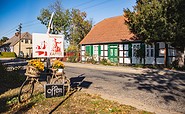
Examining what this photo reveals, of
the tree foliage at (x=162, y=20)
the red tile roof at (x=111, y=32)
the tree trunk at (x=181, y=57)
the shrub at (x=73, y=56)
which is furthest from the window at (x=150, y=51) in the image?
the shrub at (x=73, y=56)

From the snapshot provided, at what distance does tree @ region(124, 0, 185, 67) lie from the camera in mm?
15258

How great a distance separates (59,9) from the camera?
44.7 metres

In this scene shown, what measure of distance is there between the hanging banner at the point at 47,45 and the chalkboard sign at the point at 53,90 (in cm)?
124

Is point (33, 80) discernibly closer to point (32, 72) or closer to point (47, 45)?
point (32, 72)

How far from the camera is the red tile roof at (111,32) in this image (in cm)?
2420

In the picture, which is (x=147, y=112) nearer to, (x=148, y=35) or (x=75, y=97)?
(x=75, y=97)

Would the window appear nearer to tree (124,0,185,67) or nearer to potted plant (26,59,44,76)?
tree (124,0,185,67)

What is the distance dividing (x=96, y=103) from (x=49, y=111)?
154 centimetres

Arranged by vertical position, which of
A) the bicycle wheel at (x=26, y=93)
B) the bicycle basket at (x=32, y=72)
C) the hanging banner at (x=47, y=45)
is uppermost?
the hanging banner at (x=47, y=45)

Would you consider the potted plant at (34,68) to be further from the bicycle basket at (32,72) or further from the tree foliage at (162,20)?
the tree foliage at (162,20)

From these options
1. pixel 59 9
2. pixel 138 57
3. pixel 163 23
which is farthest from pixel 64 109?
pixel 59 9

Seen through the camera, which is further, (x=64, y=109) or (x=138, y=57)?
(x=138, y=57)

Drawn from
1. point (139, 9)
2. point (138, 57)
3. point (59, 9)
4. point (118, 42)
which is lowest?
point (138, 57)

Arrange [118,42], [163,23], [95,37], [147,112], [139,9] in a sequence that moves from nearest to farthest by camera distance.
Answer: [147,112]
[163,23]
[139,9]
[118,42]
[95,37]
